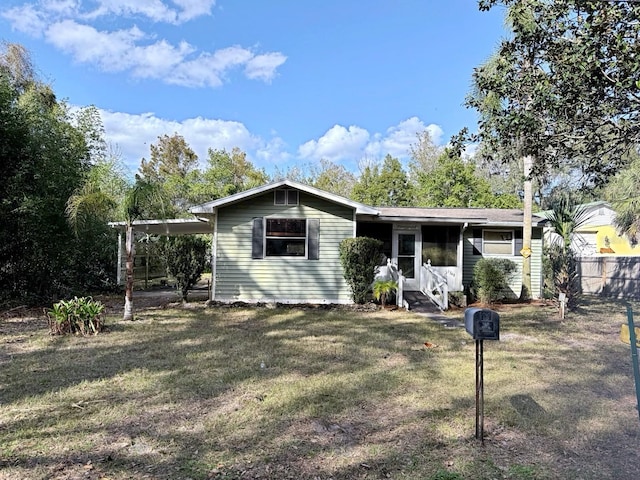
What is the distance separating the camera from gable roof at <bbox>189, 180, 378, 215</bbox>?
399 inches

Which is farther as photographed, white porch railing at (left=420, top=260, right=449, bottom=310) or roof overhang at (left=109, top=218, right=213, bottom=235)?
roof overhang at (left=109, top=218, right=213, bottom=235)

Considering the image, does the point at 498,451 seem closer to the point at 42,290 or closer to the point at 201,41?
the point at 42,290

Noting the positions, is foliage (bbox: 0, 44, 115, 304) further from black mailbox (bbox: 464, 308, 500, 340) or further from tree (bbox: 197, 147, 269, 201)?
tree (bbox: 197, 147, 269, 201)

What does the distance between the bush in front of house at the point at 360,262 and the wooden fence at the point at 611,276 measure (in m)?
9.74

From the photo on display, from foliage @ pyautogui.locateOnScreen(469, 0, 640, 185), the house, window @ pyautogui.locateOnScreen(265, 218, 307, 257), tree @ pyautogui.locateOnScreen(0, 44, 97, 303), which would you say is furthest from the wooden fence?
tree @ pyautogui.locateOnScreen(0, 44, 97, 303)

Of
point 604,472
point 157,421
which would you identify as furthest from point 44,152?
point 604,472

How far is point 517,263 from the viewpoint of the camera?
41.7 feet

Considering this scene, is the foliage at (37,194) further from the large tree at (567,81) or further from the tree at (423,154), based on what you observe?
the tree at (423,154)

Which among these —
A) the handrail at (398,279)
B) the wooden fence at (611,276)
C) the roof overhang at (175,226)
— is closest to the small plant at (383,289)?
the handrail at (398,279)

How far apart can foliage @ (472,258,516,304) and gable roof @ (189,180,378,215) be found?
Result: 3650 millimetres

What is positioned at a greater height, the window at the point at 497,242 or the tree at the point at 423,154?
the tree at the point at 423,154

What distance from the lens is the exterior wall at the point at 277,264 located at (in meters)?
10.6

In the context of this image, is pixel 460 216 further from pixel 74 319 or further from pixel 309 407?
pixel 74 319

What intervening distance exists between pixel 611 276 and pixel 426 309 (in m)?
8.89
